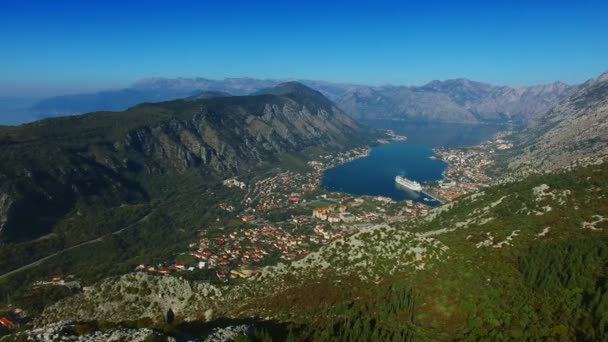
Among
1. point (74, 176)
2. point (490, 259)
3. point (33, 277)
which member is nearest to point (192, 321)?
point (490, 259)

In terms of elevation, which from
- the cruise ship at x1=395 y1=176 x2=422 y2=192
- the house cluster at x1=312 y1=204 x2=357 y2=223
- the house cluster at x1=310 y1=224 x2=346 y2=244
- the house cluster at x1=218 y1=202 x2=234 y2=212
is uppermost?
the house cluster at x1=310 y1=224 x2=346 y2=244

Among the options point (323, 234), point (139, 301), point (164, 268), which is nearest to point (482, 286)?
point (139, 301)

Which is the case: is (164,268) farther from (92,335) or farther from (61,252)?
(92,335)

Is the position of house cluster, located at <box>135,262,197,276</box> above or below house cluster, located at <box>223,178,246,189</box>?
above

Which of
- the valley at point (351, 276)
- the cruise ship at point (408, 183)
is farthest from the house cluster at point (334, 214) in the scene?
the cruise ship at point (408, 183)

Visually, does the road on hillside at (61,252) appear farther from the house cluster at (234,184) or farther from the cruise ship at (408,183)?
the cruise ship at (408,183)

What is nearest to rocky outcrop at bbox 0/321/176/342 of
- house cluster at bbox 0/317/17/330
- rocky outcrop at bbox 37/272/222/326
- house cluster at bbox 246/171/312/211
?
rocky outcrop at bbox 37/272/222/326

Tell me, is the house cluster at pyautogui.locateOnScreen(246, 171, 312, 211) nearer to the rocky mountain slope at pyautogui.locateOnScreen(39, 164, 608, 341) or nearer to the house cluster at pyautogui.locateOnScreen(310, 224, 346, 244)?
the house cluster at pyautogui.locateOnScreen(310, 224, 346, 244)
